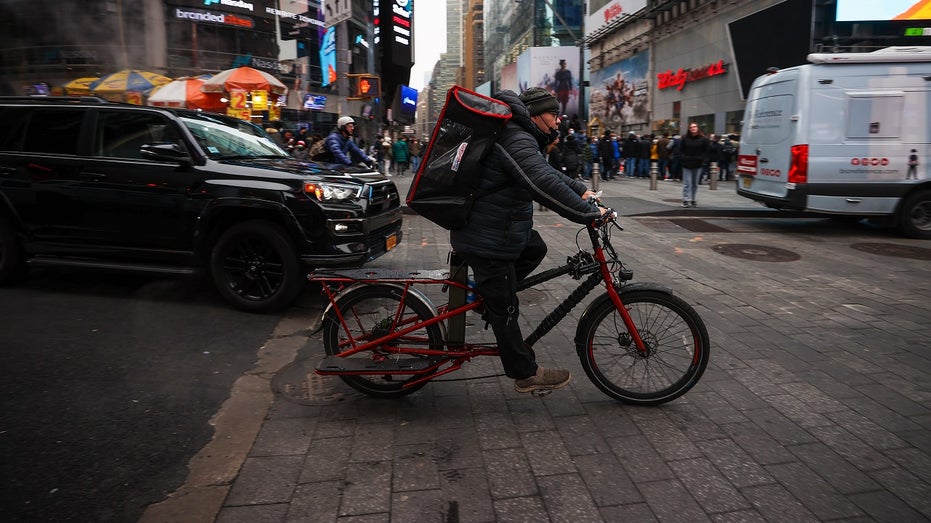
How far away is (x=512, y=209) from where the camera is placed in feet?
11.0

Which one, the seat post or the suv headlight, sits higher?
the suv headlight

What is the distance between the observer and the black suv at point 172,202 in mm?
5617

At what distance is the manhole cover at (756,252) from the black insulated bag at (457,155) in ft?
20.7

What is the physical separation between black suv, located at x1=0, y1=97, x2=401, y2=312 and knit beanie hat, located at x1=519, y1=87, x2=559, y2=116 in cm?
268

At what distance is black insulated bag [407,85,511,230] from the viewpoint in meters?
3.21

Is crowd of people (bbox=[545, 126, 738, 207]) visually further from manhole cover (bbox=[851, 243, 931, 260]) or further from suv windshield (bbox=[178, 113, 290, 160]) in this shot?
suv windshield (bbox=[178, 113, 290, 160])

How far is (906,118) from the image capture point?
959 cm

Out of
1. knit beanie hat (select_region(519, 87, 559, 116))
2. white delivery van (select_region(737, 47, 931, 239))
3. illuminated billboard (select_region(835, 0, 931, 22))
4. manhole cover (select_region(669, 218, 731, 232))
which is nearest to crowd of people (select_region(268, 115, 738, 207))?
manhole cover (select_region(669, 218, 731, 232))

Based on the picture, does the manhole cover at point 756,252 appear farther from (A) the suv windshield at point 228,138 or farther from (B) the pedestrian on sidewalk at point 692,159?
(A) the suv windshield at point 228,138

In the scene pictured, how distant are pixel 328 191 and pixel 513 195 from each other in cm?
289

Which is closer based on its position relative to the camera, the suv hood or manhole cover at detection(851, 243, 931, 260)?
the suv hood

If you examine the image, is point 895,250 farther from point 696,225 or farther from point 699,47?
point 699,47

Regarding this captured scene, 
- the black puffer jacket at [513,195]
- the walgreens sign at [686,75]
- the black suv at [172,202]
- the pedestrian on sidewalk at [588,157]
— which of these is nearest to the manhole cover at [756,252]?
the black suv at [172,202]

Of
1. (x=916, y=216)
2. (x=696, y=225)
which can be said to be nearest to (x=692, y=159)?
(x=696, y=225)
